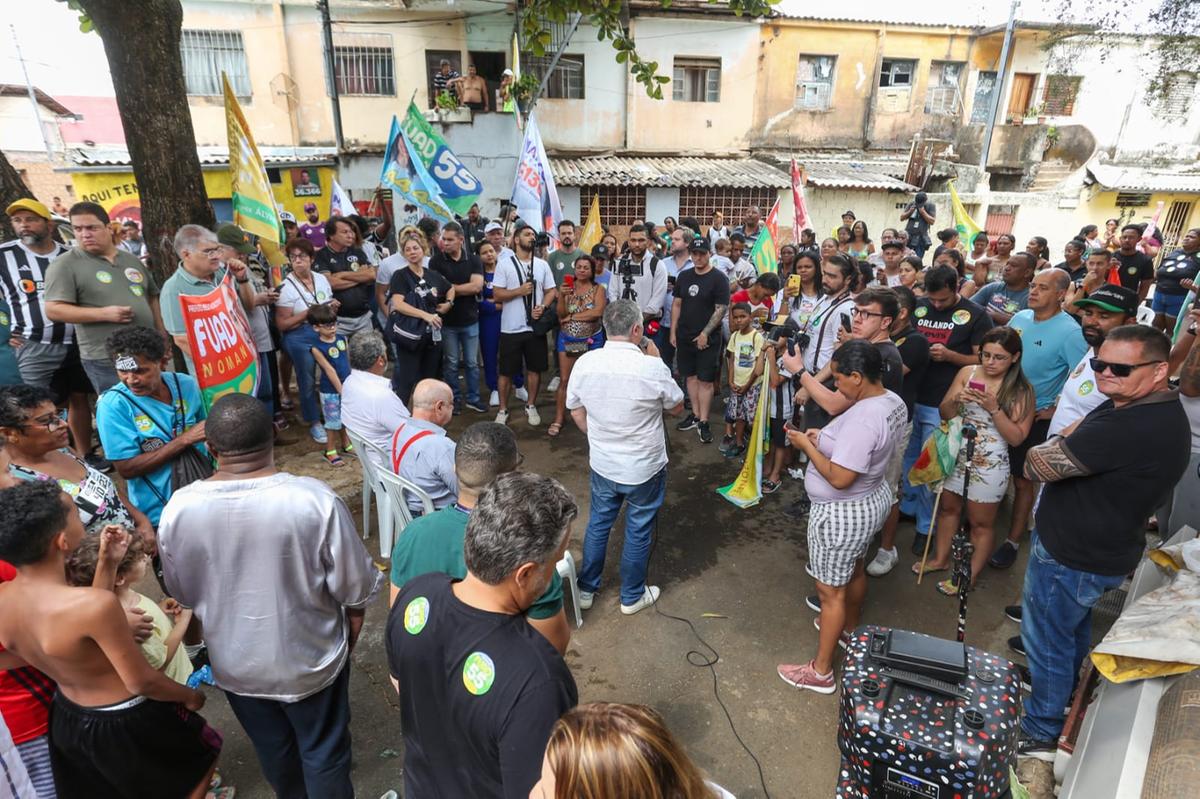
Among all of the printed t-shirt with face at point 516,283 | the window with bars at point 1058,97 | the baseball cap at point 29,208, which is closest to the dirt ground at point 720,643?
the printed t-shirt with face at point 516,283

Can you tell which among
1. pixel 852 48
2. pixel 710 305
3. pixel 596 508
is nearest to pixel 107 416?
pixel 596 508

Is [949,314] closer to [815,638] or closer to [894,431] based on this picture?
[894,431]

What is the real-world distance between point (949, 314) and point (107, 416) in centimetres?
530

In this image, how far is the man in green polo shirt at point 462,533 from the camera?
7.16 feet

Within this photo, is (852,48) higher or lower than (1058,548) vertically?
higher

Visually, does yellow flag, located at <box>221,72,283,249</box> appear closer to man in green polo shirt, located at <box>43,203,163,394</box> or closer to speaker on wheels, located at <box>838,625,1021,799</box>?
man in green polo shirt, located at <box>43,203,163,394</box>

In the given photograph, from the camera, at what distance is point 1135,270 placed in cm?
841

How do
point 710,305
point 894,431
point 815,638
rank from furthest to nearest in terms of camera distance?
point 710,305, point 815,638, point 894,431

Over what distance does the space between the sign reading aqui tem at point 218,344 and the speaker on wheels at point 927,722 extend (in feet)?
10.6

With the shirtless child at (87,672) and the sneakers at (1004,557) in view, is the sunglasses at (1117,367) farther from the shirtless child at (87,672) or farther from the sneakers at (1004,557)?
the shirtless child at (87,672)

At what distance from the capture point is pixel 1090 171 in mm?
18969

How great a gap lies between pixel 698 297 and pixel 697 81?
14168mm

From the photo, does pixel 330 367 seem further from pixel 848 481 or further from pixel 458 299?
pixel 848 481

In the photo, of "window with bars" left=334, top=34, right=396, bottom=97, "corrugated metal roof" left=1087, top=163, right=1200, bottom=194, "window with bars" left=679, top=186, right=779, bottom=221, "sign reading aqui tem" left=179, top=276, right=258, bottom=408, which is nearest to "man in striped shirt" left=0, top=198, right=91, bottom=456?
"sign reading aqui tem" left=179, top=276, right=258, bottom=408
